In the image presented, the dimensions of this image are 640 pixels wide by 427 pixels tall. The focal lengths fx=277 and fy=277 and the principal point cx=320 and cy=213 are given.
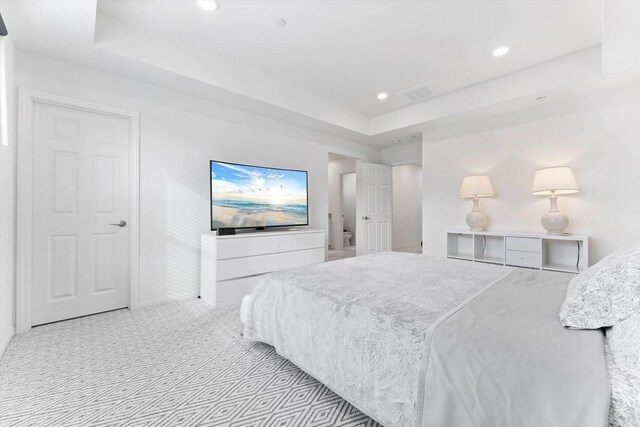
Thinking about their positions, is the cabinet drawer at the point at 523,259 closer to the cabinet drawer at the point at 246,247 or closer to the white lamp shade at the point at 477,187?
the white lamp shade at the point at 477,187

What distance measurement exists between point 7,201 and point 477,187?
4.86 meters

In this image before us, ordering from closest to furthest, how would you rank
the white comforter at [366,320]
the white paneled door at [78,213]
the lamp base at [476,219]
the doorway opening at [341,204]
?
the white comforter at [366,320] < the white paneled door at [78,213] < the lamp base at [476,219] < the doorway opening at [341,204]

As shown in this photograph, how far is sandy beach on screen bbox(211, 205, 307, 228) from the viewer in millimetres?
3219

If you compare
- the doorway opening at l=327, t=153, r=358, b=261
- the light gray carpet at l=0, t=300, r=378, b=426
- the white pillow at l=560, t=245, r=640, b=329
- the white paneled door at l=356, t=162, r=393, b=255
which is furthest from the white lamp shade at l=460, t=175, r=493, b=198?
the doorway opening at l=327, t=153, r=358, b=261

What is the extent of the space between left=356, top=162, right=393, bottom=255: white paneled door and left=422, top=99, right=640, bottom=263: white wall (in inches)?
42.9

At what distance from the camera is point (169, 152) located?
3121mm

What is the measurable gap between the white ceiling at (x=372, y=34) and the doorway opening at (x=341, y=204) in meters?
3.92

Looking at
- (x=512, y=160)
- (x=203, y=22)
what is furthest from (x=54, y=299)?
(x=512, y=160)

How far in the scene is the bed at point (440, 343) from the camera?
821 millimetres

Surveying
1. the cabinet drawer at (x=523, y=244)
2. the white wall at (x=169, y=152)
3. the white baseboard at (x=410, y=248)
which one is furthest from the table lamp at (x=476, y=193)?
the white wall at (x=169, y=152)

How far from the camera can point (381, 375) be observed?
1.21m

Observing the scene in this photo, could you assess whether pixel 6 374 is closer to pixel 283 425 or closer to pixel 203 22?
pixel 283 425

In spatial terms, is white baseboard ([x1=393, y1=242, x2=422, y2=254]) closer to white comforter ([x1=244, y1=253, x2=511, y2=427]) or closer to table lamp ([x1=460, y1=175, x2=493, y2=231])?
table lamp ([x1=460, y1=175, x2=493, y2=231])

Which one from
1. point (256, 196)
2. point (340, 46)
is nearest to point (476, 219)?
point (340, 46)
